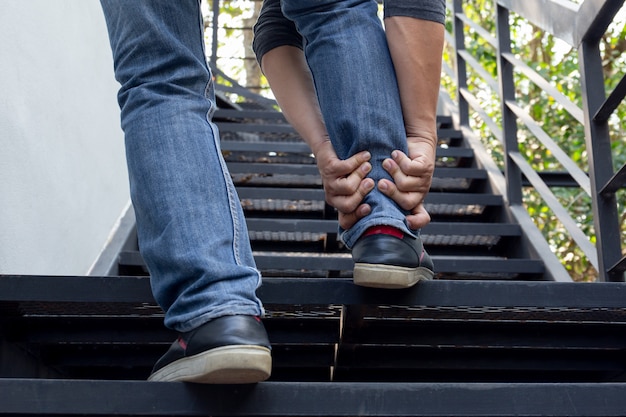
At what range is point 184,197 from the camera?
1021 millimetres

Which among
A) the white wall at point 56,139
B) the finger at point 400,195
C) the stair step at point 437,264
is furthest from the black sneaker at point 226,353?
the stair step at point 437,264

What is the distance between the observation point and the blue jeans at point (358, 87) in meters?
1.19

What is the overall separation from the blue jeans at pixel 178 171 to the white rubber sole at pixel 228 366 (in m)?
0.05

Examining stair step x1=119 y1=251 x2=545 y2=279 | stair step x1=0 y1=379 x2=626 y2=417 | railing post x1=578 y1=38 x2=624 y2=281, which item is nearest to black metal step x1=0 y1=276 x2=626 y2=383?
stair step x1=0 y1=379 x2=626 y2=417

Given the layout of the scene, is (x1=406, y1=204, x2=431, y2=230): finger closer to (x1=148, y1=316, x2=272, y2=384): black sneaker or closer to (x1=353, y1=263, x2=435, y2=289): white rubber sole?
(x1=353, y1=263, x2=435, y2=289): white rubber sole

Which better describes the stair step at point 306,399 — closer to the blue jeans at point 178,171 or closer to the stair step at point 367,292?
the blue jeans at point 178,171

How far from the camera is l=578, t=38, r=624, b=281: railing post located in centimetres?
191

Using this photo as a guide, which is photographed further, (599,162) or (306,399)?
(599,162)

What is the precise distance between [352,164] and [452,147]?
2437 mm

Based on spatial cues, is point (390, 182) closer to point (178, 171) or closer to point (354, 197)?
point (354, 197)

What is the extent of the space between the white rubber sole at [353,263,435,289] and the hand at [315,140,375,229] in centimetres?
9

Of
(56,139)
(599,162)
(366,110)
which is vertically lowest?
(56,139)

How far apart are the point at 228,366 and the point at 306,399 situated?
0.38 feet

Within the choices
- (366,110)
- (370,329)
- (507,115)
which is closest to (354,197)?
(366,110)
